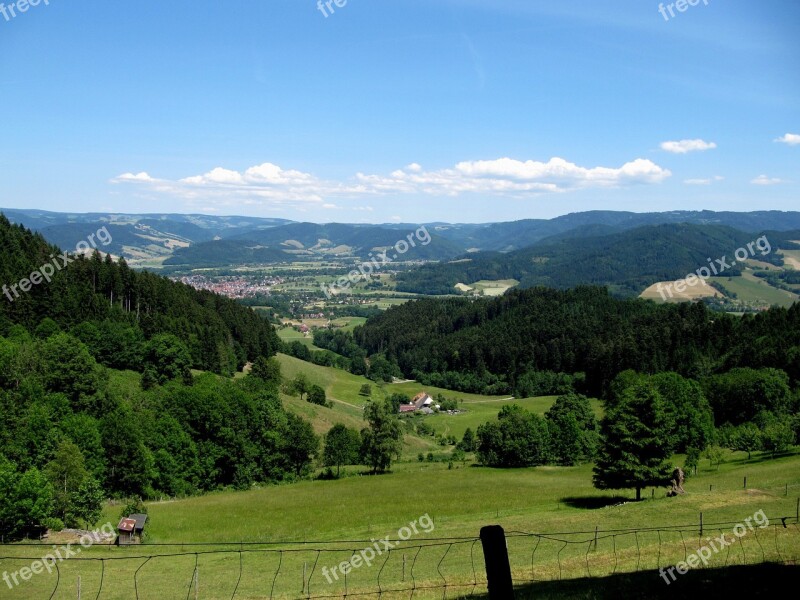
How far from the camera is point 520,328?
562ft

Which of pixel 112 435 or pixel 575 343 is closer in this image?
pixel 112 435

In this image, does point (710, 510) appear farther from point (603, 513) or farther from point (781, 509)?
point (603, 513)

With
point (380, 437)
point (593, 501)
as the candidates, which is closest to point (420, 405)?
point (380, 437)

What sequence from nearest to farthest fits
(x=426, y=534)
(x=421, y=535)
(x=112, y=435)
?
(x=421, y=535) < (x=426, y=534) < (x=112, y=435)

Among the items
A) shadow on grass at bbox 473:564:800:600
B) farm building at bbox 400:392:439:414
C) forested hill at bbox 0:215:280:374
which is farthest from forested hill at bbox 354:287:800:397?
shadow on grass at bbox 473:564:800:600

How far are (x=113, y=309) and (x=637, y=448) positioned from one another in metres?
72.2

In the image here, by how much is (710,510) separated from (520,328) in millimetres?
142814

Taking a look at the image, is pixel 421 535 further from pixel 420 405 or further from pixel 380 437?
pixel 420 405

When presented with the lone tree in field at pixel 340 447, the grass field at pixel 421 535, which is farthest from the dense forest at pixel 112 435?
the grass field at pixel 421 535

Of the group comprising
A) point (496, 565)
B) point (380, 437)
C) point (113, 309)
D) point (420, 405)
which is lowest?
point (420, 405)

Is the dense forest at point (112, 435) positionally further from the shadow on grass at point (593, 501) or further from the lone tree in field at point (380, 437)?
the shadow on grass at point (593, 501)

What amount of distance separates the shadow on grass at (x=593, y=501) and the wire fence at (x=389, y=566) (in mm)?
13690

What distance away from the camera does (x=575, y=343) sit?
6088 inches

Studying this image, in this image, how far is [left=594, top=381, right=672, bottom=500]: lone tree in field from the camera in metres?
39.3
